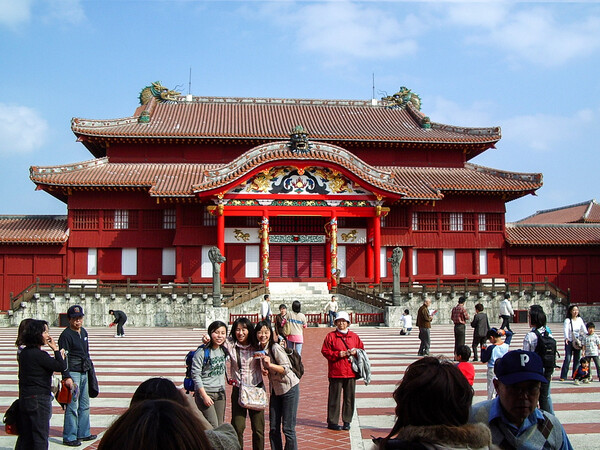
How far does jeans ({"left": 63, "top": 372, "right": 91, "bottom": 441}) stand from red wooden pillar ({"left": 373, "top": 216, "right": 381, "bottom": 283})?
24.4 meters

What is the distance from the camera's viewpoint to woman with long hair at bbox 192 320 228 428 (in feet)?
23.2

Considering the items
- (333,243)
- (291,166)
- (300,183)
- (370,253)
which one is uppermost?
(291,166)

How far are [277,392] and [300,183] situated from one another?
25.4m

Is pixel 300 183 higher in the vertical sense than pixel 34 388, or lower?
higher

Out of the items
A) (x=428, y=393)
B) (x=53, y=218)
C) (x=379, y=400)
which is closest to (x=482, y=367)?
(x=379, y=400)

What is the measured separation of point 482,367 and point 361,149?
23509mm

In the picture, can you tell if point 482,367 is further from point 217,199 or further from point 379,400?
point 217,199

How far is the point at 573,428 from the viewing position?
28.9 feet

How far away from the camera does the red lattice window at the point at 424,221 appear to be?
116 ft

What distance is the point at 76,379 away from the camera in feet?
27.7

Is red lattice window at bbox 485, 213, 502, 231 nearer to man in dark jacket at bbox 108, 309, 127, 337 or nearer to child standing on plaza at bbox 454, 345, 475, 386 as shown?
man in dark jacket at bbox 108, 309, 127, 337

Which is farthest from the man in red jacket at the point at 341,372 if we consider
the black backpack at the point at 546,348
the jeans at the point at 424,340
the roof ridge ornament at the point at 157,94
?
the roof ridge ornament at the point at 157,94

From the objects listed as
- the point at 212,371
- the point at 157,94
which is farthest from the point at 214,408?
the point at 157,94

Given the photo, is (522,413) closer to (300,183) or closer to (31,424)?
(31,424)
